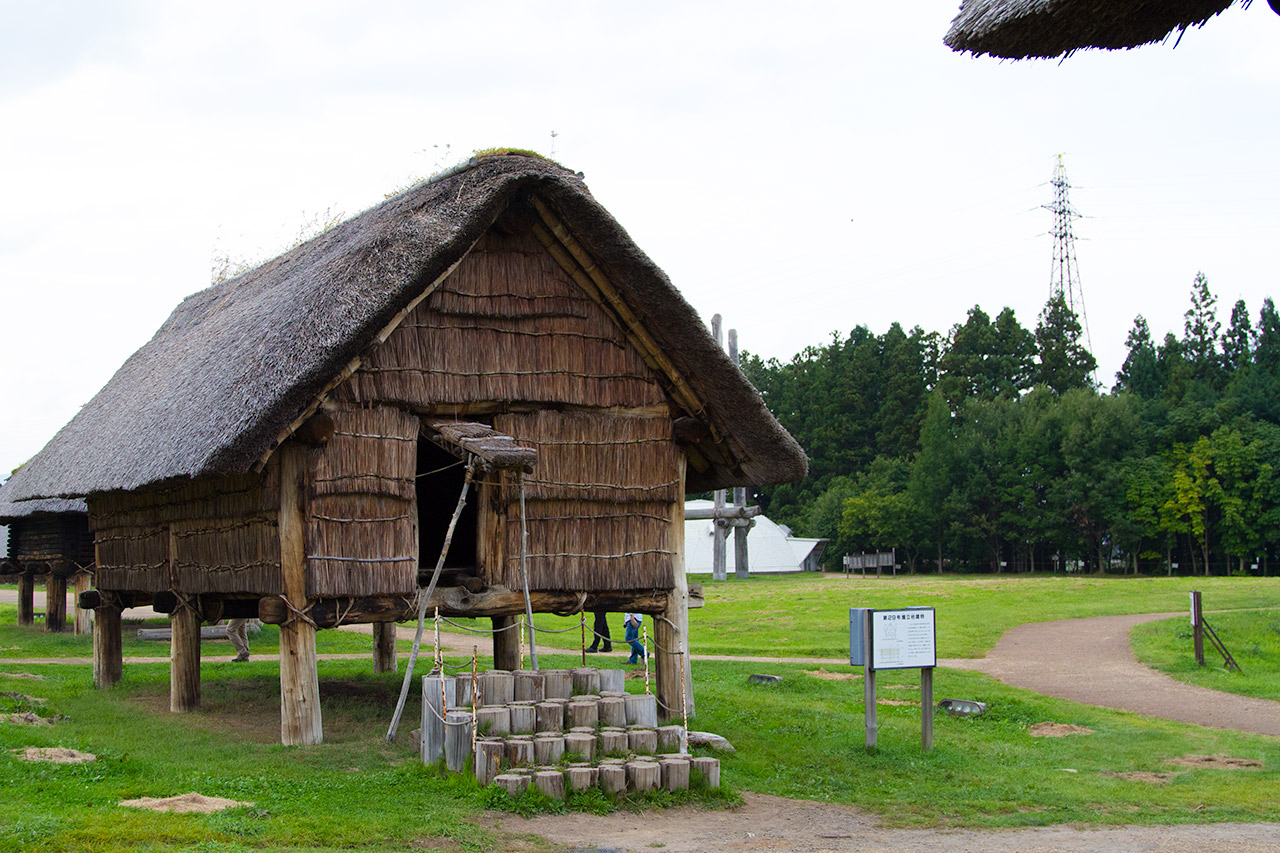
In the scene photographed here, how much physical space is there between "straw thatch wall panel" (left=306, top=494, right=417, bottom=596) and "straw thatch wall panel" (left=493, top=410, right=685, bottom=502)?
1.43 meters

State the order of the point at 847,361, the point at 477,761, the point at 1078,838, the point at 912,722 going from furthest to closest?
the point at 847,361 < the point at 912,722 < the point at 477,761 < the point at 1078,838

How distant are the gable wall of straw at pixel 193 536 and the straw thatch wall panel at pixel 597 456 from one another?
2.64 m

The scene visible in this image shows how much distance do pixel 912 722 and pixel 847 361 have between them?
71757mm

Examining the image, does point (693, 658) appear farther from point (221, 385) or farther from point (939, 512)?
point (939, 512)

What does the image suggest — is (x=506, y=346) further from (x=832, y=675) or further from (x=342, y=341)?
(x=832, y=675)

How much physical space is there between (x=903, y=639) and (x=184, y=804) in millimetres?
7111

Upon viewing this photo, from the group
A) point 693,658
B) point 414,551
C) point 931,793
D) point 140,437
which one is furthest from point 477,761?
point 693,658

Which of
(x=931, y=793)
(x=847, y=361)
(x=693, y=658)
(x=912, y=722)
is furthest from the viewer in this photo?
(x=847, y=361)

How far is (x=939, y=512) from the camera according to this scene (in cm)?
6525

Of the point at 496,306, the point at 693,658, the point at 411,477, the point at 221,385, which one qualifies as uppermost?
the point at 496,306

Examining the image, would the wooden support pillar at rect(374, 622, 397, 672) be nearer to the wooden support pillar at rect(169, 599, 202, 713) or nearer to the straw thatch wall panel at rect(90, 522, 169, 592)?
the straw thatch wall panel at rect(90, 522, 169, 592)

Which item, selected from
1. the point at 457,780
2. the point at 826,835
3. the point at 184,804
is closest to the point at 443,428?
the point at 457,780

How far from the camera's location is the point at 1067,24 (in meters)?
5.98

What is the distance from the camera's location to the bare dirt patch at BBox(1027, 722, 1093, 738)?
13250mm
